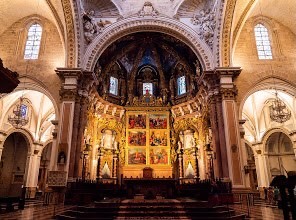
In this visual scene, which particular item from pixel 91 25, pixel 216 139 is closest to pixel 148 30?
pixel 91 25

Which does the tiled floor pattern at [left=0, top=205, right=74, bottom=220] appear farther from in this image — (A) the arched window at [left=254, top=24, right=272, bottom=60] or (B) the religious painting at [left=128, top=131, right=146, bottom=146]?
(A) the arched window at [left=254, top=24, right=272, bottom=60]

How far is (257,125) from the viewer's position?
22578 mm

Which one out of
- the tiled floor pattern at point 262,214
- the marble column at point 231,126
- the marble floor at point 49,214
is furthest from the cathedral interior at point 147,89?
the tiled floor pattern at point 262,214

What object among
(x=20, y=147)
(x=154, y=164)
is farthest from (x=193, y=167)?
(x=20, y=147)

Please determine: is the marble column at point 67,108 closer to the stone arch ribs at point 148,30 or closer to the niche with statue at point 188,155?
the stone arch ribs at point 148,30

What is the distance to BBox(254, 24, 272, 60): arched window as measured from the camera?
54.1 feet

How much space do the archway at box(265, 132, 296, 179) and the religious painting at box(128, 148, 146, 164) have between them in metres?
11.6

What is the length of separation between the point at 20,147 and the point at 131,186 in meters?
14.0

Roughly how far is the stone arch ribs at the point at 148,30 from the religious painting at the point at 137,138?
23.7 ft

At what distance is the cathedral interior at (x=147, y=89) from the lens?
14.3 m

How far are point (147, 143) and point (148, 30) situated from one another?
28.6 ft

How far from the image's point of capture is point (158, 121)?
2086 centimetres

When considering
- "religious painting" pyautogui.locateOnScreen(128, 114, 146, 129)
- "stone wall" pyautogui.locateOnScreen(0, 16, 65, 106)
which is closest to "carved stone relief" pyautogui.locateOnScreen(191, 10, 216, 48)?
"religious painting" pyautogui.locateOnScreen(128, 114, 146, 129)

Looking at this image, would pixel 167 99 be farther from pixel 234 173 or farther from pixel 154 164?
pixel 234 173
